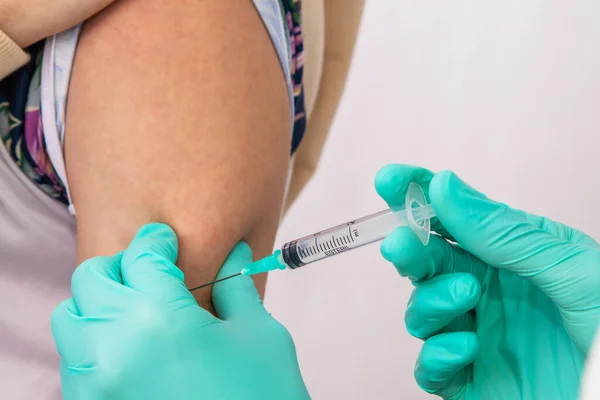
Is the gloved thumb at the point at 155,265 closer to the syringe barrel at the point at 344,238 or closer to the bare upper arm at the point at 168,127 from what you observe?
the bare upper arm at the point at 168,127

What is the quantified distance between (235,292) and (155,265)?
0.13 metres

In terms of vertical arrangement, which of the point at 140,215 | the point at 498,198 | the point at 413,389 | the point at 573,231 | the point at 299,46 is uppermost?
the point at 299,46

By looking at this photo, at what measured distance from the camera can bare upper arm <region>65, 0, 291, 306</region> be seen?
0.72 meters

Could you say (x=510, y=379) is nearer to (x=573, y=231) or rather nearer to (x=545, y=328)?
(x=545, y=328)

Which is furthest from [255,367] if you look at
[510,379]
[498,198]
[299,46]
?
[498,198]

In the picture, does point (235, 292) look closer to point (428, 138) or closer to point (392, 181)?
point (392, 181)

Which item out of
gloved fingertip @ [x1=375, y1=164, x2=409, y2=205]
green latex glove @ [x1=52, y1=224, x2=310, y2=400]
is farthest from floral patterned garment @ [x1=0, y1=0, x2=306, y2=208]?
gloved fingertip @ [x1=375, y1=164, x2=409, y2=205]

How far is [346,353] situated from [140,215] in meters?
1.21

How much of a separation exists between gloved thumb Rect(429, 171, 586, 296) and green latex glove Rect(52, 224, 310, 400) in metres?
0.30

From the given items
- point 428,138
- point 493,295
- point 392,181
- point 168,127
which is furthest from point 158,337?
point 428,138

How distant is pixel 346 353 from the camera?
177cm

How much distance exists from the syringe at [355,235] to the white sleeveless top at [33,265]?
9.5 inches

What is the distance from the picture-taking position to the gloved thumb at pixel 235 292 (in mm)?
749

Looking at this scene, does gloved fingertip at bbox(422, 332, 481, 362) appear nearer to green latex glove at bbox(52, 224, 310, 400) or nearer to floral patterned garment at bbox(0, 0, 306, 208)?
green latex glove at bbox(52, 224, 310, 400)
